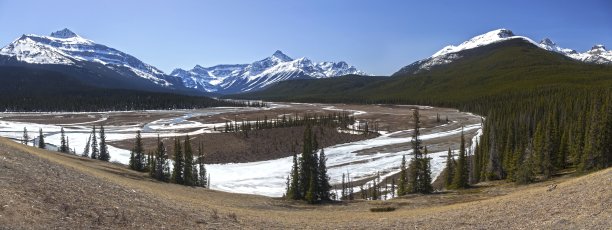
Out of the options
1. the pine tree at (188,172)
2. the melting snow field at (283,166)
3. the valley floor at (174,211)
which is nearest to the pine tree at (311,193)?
the valley floor at (174,211)

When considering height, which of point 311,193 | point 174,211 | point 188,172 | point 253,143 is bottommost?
point 253,143

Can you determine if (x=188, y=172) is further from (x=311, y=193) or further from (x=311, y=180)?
(x=311, y=193)

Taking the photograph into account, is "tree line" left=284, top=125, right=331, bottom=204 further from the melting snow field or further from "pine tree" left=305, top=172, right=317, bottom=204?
the melting snow field

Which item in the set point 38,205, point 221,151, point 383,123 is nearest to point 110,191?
point 38,205

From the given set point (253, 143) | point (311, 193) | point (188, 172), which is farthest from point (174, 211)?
point (253, 143)

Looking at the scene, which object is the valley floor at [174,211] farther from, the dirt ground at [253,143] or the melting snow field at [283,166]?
the dirt ground at [253,143]

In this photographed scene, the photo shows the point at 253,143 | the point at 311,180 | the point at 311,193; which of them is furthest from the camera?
the point at 253,143

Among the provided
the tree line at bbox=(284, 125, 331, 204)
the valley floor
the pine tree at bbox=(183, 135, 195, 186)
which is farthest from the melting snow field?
the valley floor

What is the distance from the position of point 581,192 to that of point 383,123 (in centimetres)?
15527

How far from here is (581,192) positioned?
27.2m

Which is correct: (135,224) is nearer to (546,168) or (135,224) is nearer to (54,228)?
(54,228)

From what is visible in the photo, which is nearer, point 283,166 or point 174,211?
point 174,211

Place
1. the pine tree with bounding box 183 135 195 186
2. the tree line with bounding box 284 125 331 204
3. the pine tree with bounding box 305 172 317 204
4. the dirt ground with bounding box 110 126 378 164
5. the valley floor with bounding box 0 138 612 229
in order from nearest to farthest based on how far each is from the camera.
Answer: the valley floor with bounding box 0 138 612 229
the pine tree with bounding box 305 172 317 204
the tree line with bounding box 284 125 331 204
the pine tree with bounding box 183 135 195 186
the dirt ground with bounding box 110 126 378 164

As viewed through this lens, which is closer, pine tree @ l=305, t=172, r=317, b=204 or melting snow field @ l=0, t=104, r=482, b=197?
pine tree @ l=305, t=172, r=317, b=204
